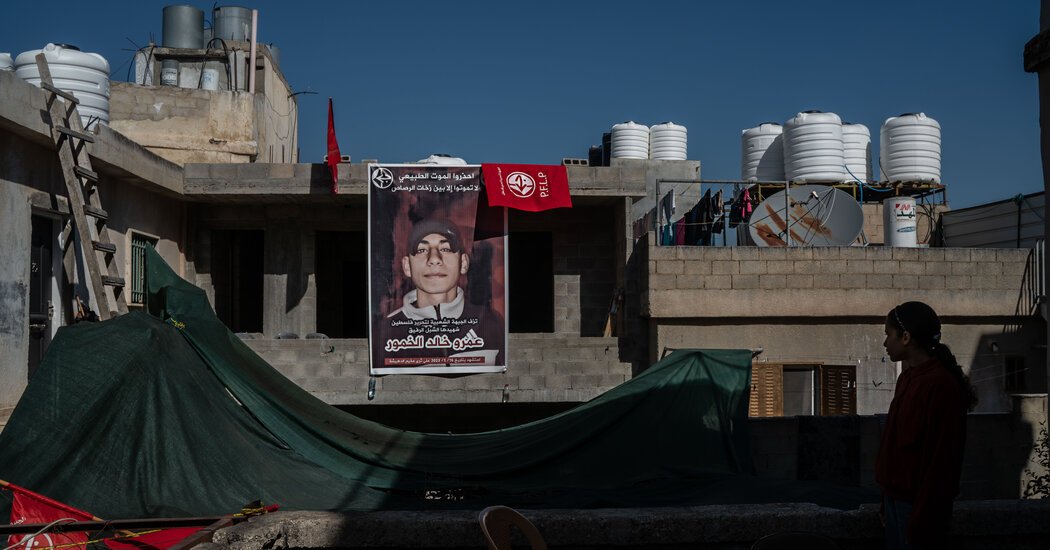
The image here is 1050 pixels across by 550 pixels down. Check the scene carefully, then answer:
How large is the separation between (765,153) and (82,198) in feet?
47.7

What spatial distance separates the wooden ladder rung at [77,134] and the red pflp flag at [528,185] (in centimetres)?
536

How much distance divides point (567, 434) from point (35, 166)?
6230 mm

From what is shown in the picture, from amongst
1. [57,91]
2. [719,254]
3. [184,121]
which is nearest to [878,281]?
[719,254]

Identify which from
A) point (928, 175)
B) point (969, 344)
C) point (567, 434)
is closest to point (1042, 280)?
point (969, 344)

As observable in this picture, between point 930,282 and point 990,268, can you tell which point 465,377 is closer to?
point 930,282

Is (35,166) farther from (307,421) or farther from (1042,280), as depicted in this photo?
(1042,280)

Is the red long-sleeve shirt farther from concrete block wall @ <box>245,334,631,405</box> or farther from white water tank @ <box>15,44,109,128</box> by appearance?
white water tank @ <box>15,44,109,128</box>

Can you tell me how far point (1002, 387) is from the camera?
13477 mm

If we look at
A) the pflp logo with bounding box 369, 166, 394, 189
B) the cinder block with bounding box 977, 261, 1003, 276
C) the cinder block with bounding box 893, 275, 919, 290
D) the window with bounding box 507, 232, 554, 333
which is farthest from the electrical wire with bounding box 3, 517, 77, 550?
the window with bounding box 507, 232, 554, 333

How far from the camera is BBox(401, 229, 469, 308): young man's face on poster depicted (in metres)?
13.0

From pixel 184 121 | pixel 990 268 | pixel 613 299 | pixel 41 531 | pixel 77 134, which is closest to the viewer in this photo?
pixel 41 531

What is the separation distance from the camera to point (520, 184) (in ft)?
43.0

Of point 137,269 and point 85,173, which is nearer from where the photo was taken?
point 85,173

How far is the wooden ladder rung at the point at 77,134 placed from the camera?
9049 millimetres
